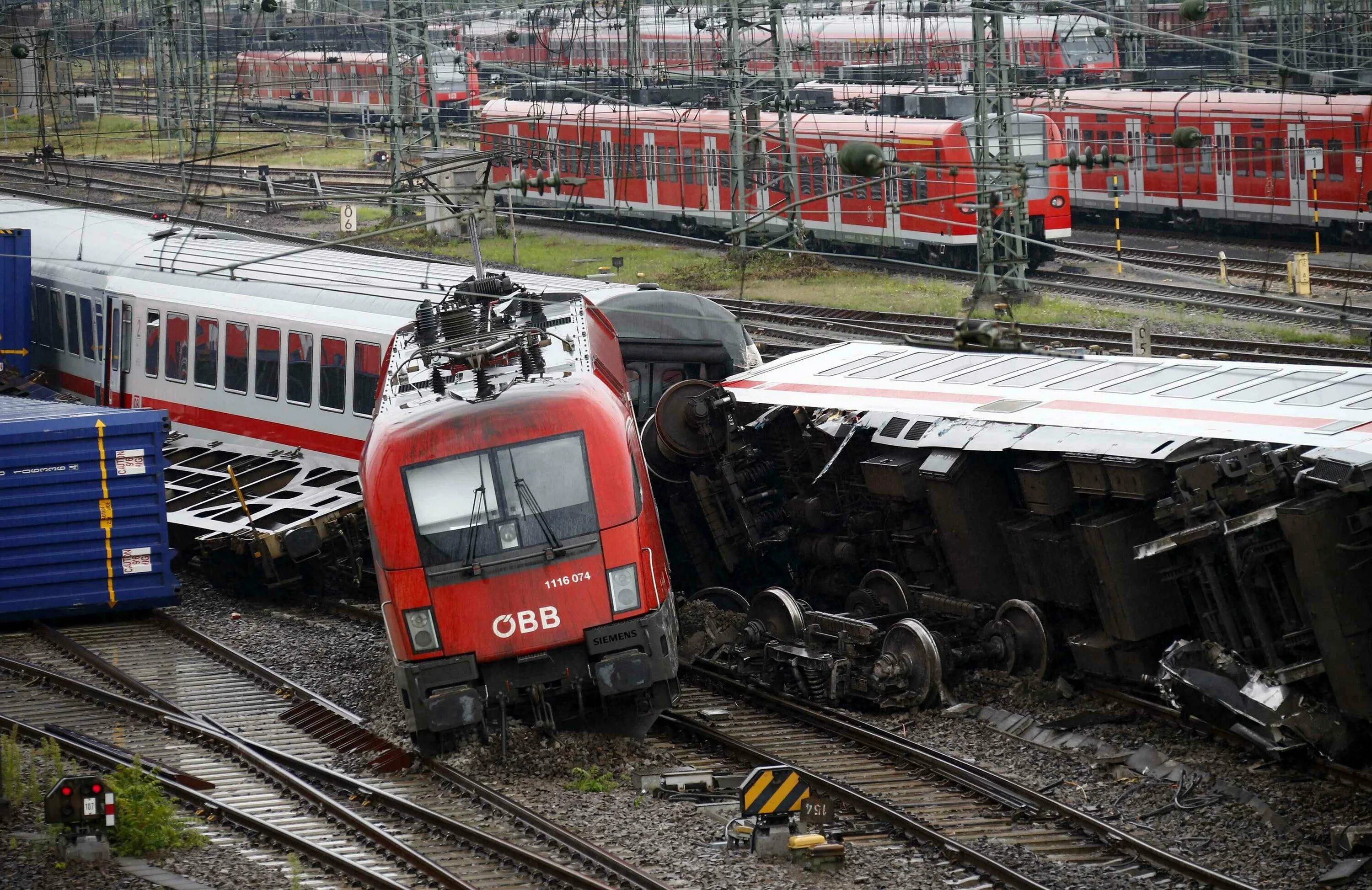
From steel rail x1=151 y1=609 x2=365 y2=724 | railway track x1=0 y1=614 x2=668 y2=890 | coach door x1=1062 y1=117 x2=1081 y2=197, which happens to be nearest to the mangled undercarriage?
steel rail x1=151 y1=609 x2=365 y2=724

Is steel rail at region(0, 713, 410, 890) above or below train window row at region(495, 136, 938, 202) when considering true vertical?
below

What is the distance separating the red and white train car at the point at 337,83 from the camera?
58844 mm

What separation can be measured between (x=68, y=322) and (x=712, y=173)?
59.3ft

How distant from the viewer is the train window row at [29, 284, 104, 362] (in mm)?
22484

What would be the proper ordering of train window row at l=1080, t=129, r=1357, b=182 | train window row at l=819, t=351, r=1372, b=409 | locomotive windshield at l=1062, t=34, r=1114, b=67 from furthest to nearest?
locomotive windshield at l=1062, t=34, r=1114, b=67 → train window row at l=1080, t=129, r=1357, b=182 → train window row at l=819, t=351, r=1372, b=409

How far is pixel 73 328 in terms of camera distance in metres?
23.4

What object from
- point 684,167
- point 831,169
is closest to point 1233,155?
point 831,169

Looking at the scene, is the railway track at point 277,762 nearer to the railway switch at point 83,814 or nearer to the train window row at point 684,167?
the railway switch at point 83,814

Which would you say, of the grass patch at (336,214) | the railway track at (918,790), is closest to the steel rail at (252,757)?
the railway track at (918,790)

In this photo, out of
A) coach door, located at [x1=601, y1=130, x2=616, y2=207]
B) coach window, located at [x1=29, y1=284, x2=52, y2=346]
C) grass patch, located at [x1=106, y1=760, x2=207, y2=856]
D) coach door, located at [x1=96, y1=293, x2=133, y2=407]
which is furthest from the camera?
coach door, located at [x1=601, y1=130, x2=616, y2=207]

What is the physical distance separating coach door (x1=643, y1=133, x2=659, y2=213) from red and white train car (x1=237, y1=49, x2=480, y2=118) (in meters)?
16.8

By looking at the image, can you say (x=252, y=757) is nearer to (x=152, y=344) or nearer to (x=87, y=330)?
(x=152, y=344)

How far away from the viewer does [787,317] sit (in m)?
28.9

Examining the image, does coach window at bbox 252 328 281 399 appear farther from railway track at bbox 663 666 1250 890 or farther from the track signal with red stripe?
the track signal with red stripe
